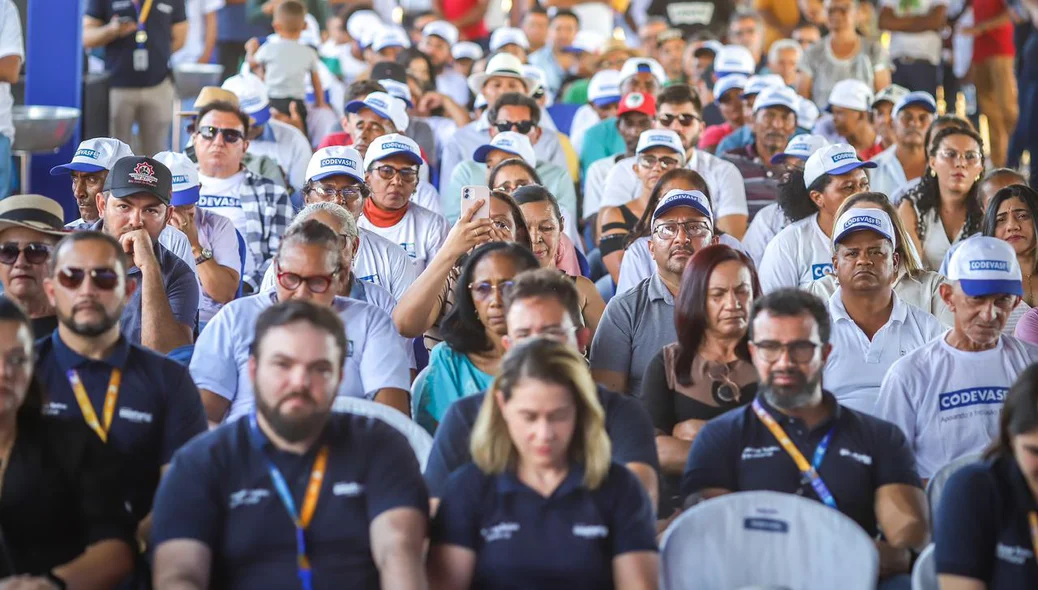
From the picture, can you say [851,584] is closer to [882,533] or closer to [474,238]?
[882,533]

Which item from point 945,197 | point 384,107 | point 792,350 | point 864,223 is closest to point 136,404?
point 792,350

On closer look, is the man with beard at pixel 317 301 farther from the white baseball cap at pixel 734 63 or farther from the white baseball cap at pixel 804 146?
the white baseball cap at pixel 734 63

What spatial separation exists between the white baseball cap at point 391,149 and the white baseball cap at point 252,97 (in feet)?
6.61

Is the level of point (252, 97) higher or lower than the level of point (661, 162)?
higher

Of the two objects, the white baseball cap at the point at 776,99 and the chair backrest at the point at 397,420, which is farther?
the white baseball cap at the point at 776,99

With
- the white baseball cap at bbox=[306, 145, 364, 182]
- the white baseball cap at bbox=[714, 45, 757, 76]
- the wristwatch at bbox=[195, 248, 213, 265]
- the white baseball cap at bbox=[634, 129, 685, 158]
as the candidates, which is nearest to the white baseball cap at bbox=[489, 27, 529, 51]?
the white baseball cap at bbox=[714, 45, 757, 76]

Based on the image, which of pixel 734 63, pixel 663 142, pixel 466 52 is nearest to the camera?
pixel 663 142

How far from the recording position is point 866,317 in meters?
5.07

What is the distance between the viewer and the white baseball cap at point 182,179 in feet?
20.0

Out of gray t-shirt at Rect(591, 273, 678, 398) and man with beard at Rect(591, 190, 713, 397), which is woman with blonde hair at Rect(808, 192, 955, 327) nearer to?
man with beard at Rect(591, 190, 713, 397)

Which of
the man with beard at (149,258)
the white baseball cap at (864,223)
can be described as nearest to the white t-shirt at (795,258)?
the white baseball cap at (864,223)

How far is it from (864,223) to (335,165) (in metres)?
2.42

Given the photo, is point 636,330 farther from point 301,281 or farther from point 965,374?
point 301,281

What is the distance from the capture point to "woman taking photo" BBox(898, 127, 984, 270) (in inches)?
269
